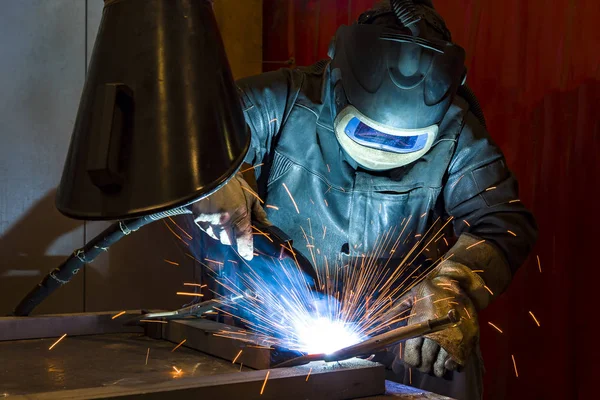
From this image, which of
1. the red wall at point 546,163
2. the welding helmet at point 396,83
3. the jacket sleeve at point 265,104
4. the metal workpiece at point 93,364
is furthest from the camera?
the red wall at point 546,163

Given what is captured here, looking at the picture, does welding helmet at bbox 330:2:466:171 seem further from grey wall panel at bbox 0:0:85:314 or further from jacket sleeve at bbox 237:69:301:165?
grey wall panel at bbox 0:0:85:314

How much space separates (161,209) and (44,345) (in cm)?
106

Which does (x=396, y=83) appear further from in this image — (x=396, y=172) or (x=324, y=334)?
(x=324, y=334)

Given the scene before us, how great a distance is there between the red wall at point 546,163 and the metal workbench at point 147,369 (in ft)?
4.31

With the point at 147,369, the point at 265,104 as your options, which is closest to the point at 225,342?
the point at 147,369

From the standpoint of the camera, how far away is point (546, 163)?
263 centimetres

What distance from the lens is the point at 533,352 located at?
265 centimetres

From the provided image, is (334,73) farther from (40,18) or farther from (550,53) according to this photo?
(40,18)

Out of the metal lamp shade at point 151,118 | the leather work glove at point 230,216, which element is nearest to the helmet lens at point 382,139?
the leather work glove at point 230,216

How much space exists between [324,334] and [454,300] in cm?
38

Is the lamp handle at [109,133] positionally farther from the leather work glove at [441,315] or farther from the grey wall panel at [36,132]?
the grey wall panel at [36,132]

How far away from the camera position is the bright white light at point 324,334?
5.41ft

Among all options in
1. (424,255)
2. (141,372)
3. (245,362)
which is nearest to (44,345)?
(141,372)

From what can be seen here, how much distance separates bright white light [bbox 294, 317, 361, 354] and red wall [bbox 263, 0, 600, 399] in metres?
1.14
